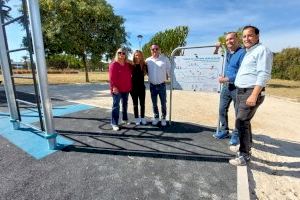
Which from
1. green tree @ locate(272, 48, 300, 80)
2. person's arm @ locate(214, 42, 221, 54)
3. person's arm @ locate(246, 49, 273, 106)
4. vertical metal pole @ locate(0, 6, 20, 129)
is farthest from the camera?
green tree @ locate(272, 48, 300, 80)

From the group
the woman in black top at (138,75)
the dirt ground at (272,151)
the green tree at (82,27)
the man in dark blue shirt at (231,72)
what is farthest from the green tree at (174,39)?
the man in dark blue shirt at (231,72)

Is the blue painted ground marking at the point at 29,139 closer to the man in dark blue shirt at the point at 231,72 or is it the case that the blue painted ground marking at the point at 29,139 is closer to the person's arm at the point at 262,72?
the man in dark blue shirt at the point at 231,72

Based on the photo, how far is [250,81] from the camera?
3.36 m

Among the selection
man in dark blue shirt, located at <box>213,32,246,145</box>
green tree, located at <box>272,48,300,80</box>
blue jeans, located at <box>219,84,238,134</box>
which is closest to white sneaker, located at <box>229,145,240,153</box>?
man in dark blue shirt, located at <box>213,32,246,145</box>

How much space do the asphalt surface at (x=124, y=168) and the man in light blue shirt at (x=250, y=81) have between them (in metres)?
0.56

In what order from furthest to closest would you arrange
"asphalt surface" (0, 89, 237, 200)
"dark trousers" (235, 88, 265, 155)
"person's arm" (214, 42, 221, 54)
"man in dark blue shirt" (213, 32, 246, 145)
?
"person's arm" (214, 42, 221, 54)
"man in dark blue shirt" (213, 32, 246, 145)
"dark trousers" (235, 88, 265, 155)
"asphalt surface" (0, 89, 237, 200)

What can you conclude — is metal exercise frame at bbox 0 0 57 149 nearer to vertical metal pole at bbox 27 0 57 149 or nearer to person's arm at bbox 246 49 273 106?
vertical metal pole at bbox 27 0 57 149

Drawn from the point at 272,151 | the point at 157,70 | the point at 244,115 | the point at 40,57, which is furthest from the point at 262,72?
the point at 40,57

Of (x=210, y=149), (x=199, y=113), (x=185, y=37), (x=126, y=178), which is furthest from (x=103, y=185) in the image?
(x=185, y=37)

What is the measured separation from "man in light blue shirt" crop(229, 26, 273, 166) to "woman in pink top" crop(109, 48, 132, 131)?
8.14ft

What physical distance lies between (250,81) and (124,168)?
224cm

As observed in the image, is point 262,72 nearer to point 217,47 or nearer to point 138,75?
point 217,47

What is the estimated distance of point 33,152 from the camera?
399 cm

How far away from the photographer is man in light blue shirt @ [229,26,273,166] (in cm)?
313
